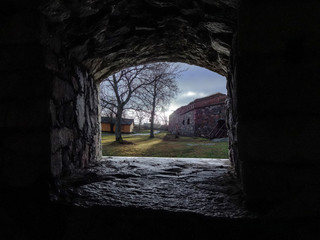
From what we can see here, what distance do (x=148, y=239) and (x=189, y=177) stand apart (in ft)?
2.11

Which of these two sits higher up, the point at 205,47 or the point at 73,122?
the point at 205,47

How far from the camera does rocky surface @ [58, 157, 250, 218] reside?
98 cm

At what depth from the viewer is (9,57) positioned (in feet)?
3.59

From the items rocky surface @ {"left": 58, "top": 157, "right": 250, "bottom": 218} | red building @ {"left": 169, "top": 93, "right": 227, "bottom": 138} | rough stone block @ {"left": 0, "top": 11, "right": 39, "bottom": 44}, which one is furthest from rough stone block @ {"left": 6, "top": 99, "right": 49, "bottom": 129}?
red building @ {"left": 169, "top": 93, "right": 227, "bottom": 138}

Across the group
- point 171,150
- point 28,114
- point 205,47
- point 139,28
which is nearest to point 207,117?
point 171,150

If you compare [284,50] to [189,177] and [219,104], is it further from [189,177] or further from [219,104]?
[219,104]

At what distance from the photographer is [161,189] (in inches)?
47.9

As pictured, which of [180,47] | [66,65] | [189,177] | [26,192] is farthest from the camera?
[180,47]

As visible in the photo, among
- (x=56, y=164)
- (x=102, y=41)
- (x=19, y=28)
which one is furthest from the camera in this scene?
(x=102, y=41)

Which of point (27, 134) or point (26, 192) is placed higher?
point (27, 134)

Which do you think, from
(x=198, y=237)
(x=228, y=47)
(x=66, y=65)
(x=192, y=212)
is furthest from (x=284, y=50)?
(x=66, y=65)

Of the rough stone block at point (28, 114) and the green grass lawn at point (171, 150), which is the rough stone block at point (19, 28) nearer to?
the rough stone block at point (28, 114)

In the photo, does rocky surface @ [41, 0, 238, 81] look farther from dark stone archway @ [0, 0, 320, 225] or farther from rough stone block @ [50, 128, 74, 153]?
rough stone block @ [50, 128, 74, 153]

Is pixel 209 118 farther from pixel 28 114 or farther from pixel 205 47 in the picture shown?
pixel 28 114
